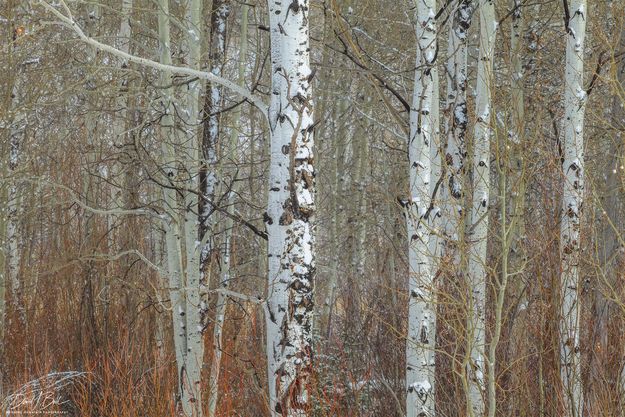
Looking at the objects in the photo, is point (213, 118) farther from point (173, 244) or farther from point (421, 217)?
point (421, 217)

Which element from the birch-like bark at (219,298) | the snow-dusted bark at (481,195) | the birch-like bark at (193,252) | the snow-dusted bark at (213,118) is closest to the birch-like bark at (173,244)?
the birch-like bark at (193,252)

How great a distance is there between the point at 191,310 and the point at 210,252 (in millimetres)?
823

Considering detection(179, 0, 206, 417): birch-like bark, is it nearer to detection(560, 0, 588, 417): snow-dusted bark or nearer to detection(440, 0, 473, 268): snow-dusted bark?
detection(440, 0, 473, 268): snow-dusted bark

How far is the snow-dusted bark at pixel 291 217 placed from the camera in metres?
4.51

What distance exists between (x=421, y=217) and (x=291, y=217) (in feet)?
4.57

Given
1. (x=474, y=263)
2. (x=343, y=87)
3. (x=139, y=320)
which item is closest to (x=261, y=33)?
(x=343, y=87)

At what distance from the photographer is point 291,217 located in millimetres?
4535

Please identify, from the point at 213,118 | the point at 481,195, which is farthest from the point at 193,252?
the point at 481,195

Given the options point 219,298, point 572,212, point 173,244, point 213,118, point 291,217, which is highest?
point 213,118

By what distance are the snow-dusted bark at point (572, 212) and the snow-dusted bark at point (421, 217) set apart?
117 centimetres

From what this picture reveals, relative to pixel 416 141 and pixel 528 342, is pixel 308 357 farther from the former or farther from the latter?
pixel 528 342

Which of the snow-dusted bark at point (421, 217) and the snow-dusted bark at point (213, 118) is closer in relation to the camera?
the snow-dusted bark at point (421, 217)

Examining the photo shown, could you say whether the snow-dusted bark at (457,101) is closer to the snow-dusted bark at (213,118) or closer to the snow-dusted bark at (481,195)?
the snow-dusted bark at (481,195)

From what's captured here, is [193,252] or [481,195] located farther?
[193,252]
